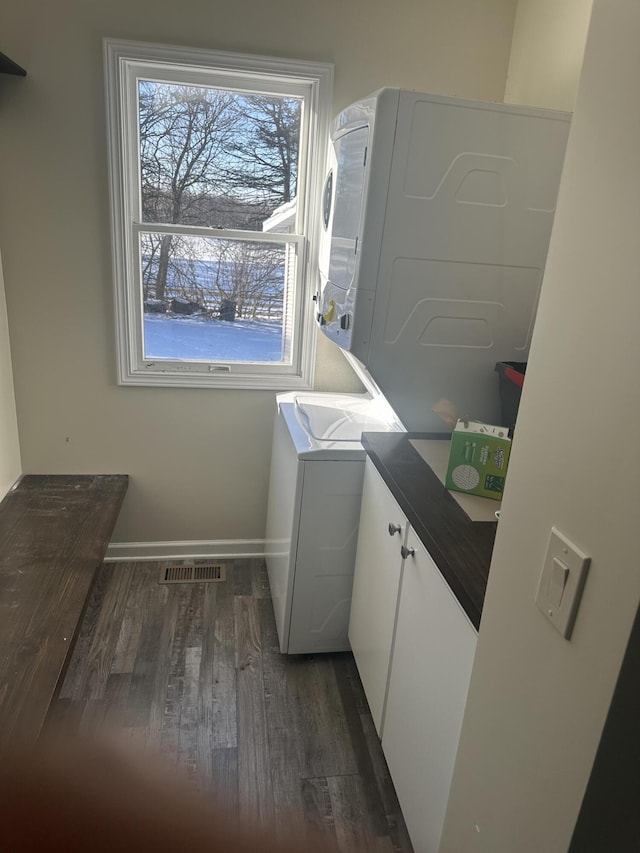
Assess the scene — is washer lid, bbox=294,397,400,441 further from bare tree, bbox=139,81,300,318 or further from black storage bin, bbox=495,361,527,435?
bare tree, bbox=139,81,300,318

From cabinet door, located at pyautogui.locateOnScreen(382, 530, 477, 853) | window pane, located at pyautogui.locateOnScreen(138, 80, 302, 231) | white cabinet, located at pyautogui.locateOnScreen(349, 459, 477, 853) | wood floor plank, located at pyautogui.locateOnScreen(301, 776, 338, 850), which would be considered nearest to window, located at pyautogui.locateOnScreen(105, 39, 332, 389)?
window pane, located at pyautogui.locateOnScreen(138, 80, 302, 231)

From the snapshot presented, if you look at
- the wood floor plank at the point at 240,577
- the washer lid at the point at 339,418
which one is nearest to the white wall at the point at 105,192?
the washer lid at the point at 339,418

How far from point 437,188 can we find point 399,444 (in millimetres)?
806

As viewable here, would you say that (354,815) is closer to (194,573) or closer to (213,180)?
(194,573)

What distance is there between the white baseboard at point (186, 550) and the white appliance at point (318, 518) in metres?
0.51

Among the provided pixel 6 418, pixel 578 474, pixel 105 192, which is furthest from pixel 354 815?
pixel 105 192

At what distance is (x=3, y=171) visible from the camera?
87.4 inches

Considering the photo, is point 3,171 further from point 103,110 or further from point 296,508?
point 296,508

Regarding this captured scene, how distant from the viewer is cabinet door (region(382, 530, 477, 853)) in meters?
1.26

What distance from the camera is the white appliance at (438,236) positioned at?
5.67 ft

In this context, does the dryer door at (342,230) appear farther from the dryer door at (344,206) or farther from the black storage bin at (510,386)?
the black storage bin at (510,386)

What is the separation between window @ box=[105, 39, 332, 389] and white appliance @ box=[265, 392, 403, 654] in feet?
1.54

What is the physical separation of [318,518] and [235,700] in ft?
2.23

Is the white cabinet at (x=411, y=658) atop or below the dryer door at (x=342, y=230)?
below
